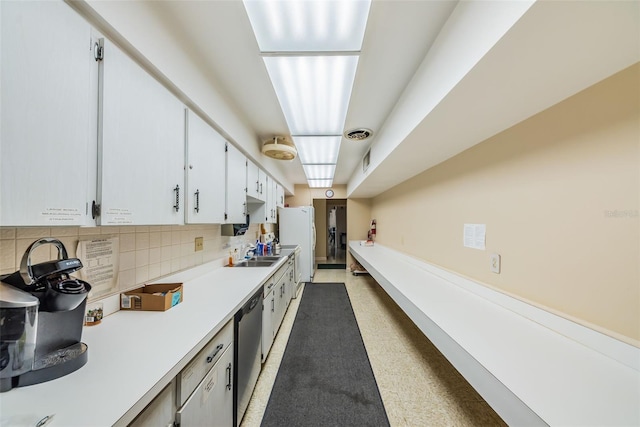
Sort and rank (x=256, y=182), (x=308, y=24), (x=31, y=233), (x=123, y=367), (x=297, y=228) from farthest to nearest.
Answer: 1. (x=297, y=228)
2. (x=256, y=182)
3. (x=308, y=24)
4. (x=31, y=233)
5. (x=123, y=367)

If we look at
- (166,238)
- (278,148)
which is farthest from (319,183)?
(166,238)

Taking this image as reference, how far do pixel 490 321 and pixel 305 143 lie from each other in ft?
8.29

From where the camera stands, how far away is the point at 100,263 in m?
1.28

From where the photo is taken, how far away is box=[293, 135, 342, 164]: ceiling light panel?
9.29 ft

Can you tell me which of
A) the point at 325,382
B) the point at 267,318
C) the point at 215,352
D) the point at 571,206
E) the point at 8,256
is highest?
the point at 571,206

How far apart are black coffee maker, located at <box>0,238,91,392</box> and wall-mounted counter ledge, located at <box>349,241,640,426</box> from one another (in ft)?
5.19

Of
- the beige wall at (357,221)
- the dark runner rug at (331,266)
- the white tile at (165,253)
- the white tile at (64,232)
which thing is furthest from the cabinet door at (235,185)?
the dark runner rug at (331,266)

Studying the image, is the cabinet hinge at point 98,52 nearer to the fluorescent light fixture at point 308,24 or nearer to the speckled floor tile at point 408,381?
the fluorescent light fixture at point 308,24

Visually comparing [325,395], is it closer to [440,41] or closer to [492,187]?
[492,187]

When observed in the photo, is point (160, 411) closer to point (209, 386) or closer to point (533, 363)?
point (209, 386)

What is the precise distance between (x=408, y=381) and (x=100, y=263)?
2366mm

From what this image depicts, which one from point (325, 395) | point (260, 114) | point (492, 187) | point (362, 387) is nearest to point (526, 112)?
point (492, 187)

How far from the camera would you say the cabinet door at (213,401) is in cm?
97

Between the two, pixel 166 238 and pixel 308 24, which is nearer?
Result: pixel 308 24
